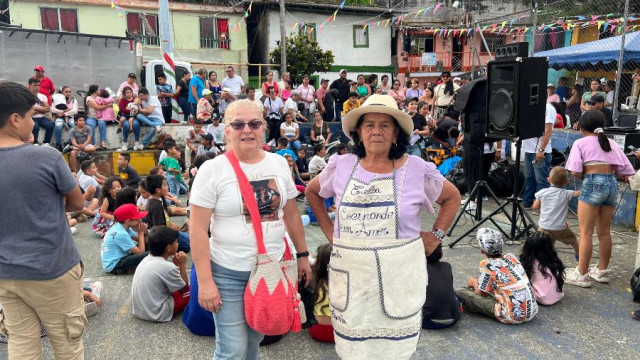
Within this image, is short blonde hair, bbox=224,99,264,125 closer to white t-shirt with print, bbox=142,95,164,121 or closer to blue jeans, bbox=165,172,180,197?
blue jeans, bbox=165,172,180,197

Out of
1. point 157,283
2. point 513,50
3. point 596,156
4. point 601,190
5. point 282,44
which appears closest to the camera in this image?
point 157,283

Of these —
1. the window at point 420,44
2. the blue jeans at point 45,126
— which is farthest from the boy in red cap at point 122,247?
the window at point 420,44

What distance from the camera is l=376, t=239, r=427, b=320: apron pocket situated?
224 centimetres

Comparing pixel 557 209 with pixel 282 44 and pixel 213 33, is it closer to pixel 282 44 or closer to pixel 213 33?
pixel 282 44

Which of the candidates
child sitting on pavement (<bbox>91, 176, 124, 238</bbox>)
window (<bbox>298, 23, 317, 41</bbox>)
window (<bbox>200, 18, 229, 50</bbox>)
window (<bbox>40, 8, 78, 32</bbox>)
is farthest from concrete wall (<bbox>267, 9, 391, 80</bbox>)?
child sitting on pavement (<bbox>91, 176, 124, 238</bbox>)

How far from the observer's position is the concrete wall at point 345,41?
24.4 metres

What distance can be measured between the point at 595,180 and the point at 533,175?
3456 millimetres

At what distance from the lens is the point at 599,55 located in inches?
511

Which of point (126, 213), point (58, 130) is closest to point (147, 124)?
point (58, 130)

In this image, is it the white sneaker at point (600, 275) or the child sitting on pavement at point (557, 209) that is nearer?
the white sneaker at point (600, 275)

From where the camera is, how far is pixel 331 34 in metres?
25.4

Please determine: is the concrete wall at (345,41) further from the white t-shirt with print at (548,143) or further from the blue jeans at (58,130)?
the white t-shirt with print at (548,143)

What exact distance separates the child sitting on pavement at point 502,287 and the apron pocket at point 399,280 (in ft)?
5.92

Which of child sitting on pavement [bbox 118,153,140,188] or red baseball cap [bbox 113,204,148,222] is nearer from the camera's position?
red baseball cap [bbox 113,204,148,222]
